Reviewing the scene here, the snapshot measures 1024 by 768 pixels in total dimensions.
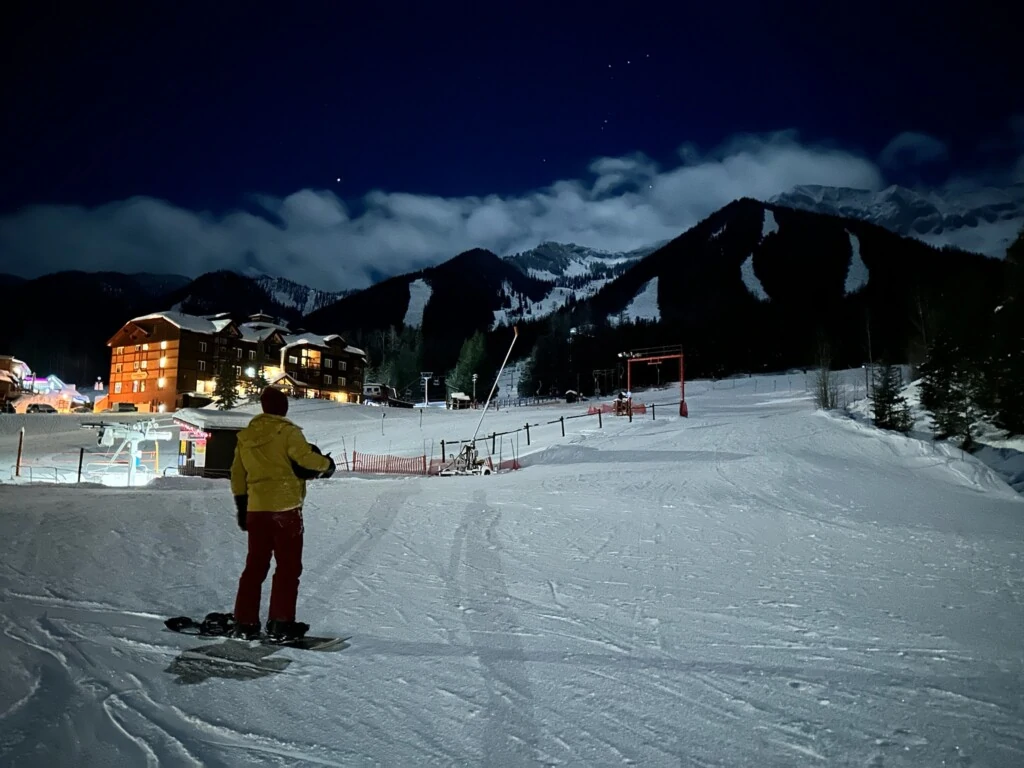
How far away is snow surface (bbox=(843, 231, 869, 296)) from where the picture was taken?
114781 millimetres

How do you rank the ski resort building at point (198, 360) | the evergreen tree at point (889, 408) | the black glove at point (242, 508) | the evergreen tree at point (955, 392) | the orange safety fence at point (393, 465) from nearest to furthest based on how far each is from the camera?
the black glove at point (242, 508) → the orange safety fence at point (393, 465) → the evergreen tree at point (955, 392) → the evergreen tree at point (889, 408) → the ski resort building at point (198, 360)

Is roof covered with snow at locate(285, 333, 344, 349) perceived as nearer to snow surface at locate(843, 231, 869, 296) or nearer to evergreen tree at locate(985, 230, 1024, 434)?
evergreen tree at locate(985, 230, 1024, 434)

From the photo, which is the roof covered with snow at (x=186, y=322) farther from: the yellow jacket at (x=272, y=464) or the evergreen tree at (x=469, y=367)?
the yellow jacket at (x=272, y=464)

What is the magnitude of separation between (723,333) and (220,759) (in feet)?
294

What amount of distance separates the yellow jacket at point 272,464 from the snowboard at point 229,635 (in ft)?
3.00

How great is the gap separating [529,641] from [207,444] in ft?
67.6

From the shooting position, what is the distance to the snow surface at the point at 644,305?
143 metres

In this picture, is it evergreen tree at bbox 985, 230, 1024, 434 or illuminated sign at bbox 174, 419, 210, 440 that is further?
evergreen tree at bbox 985, 230, 1024, 434

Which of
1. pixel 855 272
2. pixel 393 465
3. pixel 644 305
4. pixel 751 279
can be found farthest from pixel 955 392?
pixel 644 305

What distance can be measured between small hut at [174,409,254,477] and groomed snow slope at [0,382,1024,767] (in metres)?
10.3

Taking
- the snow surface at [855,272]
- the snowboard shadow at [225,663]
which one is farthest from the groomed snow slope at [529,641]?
the snow surface at [855,272]

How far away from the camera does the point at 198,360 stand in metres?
62.4

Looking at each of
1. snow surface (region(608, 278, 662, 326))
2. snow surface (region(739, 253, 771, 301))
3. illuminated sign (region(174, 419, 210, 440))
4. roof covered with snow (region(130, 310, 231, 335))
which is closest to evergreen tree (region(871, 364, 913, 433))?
illuminated sign (region(174, 419, 210, 440))

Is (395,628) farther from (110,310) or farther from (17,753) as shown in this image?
(110,310)
